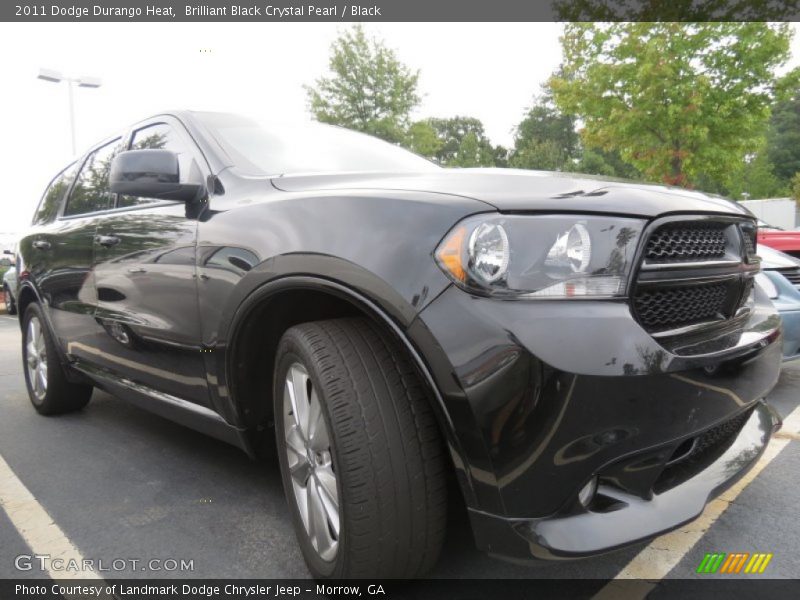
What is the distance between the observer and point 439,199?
158 cm

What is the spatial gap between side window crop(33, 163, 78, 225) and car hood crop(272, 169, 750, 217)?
2598mm

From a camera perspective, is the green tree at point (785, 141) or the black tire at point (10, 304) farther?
the green tree at point (785, 141)

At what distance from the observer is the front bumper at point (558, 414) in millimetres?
1362

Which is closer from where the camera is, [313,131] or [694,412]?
[694,412]

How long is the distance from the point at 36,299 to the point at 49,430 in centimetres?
85

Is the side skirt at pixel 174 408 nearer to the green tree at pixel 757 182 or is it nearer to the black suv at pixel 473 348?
the black suv at pixel 473 348

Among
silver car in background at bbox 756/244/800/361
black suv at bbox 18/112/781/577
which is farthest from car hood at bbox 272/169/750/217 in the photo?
silver car in background at bbox 756/244/800/361

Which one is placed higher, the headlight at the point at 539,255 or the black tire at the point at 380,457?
the headlight at the point at 539,255

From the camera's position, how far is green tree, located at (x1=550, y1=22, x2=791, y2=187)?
482 inches

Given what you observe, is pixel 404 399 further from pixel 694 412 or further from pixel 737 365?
pixel 737 365

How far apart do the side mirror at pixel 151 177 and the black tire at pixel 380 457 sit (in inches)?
39.5

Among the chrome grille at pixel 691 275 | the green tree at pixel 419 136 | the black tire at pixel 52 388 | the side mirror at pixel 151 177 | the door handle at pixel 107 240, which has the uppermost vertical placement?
the green tree at pixel 419 136

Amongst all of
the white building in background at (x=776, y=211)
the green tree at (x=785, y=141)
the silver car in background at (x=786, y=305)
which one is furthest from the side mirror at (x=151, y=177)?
the green tree at (x=785, y=141)

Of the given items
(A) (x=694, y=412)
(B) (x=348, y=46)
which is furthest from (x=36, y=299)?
(B) (x=348, y=46)
